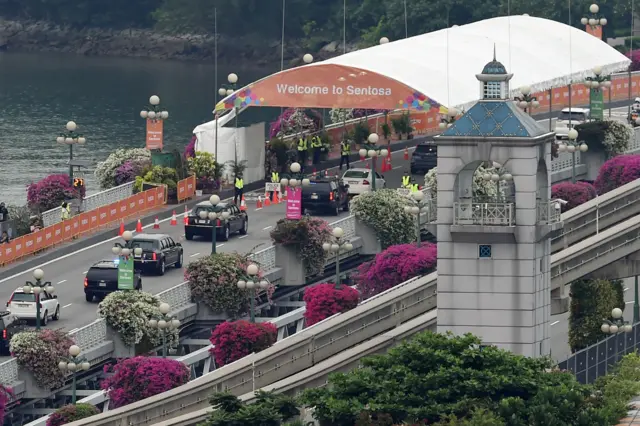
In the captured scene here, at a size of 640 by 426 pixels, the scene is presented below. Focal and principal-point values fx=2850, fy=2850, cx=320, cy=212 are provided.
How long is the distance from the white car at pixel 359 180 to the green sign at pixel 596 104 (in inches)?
470

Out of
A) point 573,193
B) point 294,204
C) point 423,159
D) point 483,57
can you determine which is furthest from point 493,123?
point 483,57

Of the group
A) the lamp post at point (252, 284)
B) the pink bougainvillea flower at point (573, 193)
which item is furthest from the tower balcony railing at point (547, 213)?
the pink bougainvillea flower at point (573, 193)

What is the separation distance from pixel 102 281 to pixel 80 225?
11.7 meters

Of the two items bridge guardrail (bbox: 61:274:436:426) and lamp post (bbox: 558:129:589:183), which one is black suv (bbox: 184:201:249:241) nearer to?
lamp post (bbox: 558:129:589:183)

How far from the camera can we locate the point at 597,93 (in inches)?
4771

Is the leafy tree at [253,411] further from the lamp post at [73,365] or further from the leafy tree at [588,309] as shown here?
the leafy tree at [588,309]

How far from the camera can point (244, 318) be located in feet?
312

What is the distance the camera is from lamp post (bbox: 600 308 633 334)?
3265 inches

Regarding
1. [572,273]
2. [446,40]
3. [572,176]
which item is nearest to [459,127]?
[572,273]

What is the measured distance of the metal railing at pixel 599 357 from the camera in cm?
7712

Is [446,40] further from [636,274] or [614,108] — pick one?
[636,274]

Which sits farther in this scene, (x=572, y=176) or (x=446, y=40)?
(x=446, y=40)

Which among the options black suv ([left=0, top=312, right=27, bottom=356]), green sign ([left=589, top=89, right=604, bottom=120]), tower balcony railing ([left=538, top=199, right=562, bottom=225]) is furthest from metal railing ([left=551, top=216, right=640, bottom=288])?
green sign ([left=589, top=89, right=604, bottom=120])

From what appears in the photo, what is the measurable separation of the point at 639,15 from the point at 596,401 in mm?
125903
